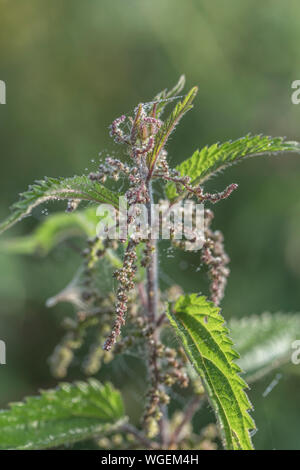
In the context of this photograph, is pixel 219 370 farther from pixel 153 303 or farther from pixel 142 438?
pixel 142 438

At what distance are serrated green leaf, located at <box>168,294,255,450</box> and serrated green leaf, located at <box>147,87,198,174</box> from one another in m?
0.46

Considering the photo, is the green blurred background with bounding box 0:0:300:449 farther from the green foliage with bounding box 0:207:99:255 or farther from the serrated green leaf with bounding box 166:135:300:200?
the serrated green leaf with bounding box 166:135:300:200

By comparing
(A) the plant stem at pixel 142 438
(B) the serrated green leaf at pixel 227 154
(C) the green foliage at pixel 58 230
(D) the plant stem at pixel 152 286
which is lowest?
(A) the plant stem at pixel 142 438

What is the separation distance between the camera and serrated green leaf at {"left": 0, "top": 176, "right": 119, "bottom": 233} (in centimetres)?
142

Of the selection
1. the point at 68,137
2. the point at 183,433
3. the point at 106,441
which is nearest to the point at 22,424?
the point at 106,441

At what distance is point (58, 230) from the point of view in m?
2.67

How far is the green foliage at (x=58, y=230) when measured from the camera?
2.39m

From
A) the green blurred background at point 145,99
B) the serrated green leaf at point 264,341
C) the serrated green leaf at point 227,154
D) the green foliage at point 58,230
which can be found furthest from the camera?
the green blurred background at point 145,99

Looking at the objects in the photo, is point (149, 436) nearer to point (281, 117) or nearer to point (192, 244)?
point (192, 244)

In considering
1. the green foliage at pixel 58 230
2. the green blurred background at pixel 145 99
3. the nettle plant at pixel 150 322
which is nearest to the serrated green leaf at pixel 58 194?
the nettle plant at pixel 150 322

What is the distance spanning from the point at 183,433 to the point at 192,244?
93cm

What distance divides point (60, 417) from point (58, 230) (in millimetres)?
1048

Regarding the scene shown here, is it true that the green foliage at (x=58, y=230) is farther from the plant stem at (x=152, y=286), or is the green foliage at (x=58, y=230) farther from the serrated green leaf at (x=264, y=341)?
the serrated green leaf at (x=264, y=341)

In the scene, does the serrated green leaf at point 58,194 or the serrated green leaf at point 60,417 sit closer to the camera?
the serrated green leaf at point 58,194
